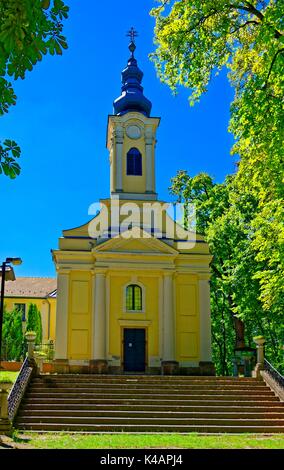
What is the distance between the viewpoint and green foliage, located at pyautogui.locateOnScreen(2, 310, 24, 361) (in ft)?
133

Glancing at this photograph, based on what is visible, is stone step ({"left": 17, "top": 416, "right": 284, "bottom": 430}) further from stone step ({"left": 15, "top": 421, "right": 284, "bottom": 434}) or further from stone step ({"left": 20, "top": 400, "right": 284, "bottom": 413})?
stone step ({"left": 20, "top": 400, "right": 284, "bottom": 413})

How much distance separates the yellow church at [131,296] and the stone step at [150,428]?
9316 mm

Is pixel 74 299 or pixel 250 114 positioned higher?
pixel 250 114

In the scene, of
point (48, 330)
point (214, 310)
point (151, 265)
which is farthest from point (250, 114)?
point (48, 330)

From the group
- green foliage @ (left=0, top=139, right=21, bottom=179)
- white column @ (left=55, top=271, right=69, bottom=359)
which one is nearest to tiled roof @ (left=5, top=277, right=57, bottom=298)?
white column @ (left=55, top=271, right=69, bottom=359)

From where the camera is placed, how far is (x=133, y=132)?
31.6 meters

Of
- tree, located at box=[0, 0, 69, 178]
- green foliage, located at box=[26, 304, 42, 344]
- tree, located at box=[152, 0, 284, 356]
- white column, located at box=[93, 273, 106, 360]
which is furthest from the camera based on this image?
green foliage, located at box=[26, 304, 42, 344]

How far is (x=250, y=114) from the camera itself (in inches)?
498

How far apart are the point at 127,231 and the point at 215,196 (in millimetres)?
8672

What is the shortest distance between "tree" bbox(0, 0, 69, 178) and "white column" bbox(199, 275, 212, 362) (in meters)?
22.5

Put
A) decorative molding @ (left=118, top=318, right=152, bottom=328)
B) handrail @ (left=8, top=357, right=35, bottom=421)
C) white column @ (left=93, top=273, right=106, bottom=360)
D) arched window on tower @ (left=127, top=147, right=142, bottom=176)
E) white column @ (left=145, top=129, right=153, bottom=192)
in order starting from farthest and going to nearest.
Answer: arched window on tower @ (left=127, top=147, right=142, bottom=176), white column @ (left=145, top=129, right=153, bottom=192), decorative molding @ (left=118, top=318, right=152, bottom=328), white column @ (left=93, top=273, right=106, bottom=360), handrail @ (left=8, top=357, right=35, bottom=421)

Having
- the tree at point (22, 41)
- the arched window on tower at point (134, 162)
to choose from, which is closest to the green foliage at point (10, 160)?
the tree at point (22, 41)

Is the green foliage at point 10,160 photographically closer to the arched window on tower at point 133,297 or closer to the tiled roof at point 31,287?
the arched window on tower at point 133,297

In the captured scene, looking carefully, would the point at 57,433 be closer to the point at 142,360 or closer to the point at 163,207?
the point at 142,360
